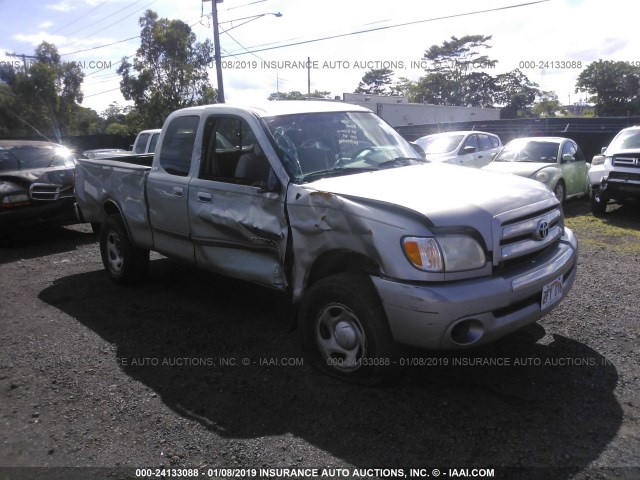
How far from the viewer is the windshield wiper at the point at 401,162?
4156mm

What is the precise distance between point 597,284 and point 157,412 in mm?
4492

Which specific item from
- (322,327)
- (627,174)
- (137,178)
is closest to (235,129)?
(137,178)

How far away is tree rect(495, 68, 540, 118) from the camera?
78250mm

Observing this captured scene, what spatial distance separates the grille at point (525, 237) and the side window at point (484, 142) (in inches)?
390

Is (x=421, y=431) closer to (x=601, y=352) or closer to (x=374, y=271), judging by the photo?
(x=374, y=271)

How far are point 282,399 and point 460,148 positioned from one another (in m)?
10.0

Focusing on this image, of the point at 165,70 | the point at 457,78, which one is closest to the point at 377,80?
the point at 457,78

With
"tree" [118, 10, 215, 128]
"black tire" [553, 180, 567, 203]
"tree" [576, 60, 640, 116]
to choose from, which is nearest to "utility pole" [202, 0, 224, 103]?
"tree" [118, 10, 215, 128]

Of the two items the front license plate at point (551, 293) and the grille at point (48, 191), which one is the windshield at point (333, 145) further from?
the grille at point (48, 191)

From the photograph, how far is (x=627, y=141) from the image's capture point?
9539 mm

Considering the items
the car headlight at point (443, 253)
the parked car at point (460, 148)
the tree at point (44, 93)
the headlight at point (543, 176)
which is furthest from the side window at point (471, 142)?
the tree at point (44, 93)

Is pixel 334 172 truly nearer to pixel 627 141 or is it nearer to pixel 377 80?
pixel 627 141

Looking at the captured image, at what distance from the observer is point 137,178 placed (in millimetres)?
5340

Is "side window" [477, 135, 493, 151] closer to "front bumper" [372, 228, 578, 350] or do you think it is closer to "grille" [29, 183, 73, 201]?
"grille" [29, 183, 73, 201]
